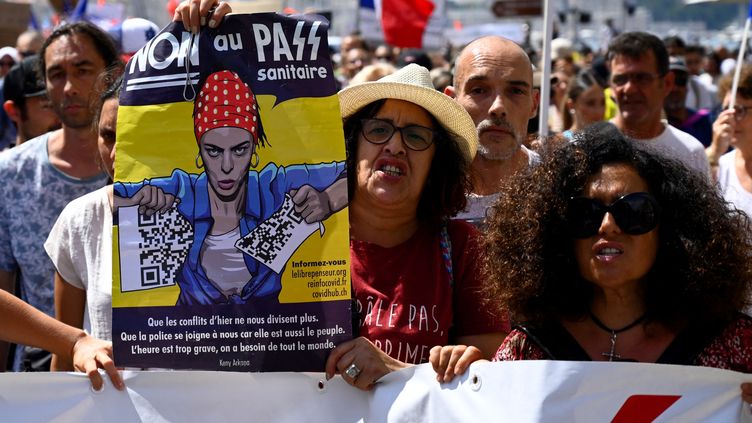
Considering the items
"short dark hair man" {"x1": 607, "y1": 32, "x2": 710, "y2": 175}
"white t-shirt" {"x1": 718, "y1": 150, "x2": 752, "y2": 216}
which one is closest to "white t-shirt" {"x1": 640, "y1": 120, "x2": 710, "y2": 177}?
"short dark hair man" {"x1": 607, "y1": 32, "x2": 710, "y2": 175}

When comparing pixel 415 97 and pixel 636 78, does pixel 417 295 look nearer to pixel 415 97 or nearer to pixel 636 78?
pixel 415 97

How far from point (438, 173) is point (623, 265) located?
34.2 inches

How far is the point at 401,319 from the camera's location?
3375mm

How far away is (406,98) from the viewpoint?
3660mm

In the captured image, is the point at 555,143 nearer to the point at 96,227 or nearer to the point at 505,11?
the point at 96,227

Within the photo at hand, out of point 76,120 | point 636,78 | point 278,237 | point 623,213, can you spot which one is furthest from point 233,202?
point 636,78

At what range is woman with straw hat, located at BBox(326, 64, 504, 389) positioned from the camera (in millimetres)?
3359

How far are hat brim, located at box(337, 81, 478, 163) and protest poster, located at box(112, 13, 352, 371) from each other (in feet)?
1.41

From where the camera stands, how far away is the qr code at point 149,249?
315 centimetres

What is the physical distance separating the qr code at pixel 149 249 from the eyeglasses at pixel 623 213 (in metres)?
1.06

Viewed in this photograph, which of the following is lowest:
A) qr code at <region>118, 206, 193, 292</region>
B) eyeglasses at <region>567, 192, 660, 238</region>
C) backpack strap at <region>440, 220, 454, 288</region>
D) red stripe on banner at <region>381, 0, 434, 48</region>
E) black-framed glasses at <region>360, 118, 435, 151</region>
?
red stripe on banner at <region>381, 0, 434, 48</region>

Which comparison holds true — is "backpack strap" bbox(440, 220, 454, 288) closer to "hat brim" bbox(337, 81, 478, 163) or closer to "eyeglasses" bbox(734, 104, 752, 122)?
"hat brim" bbox(337, 81, 478, 163)

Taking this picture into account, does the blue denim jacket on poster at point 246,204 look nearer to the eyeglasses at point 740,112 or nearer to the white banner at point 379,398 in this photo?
the white banner at point 379,398

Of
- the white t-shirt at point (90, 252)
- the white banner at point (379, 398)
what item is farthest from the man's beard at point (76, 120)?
the white banner at point (379, 398)
